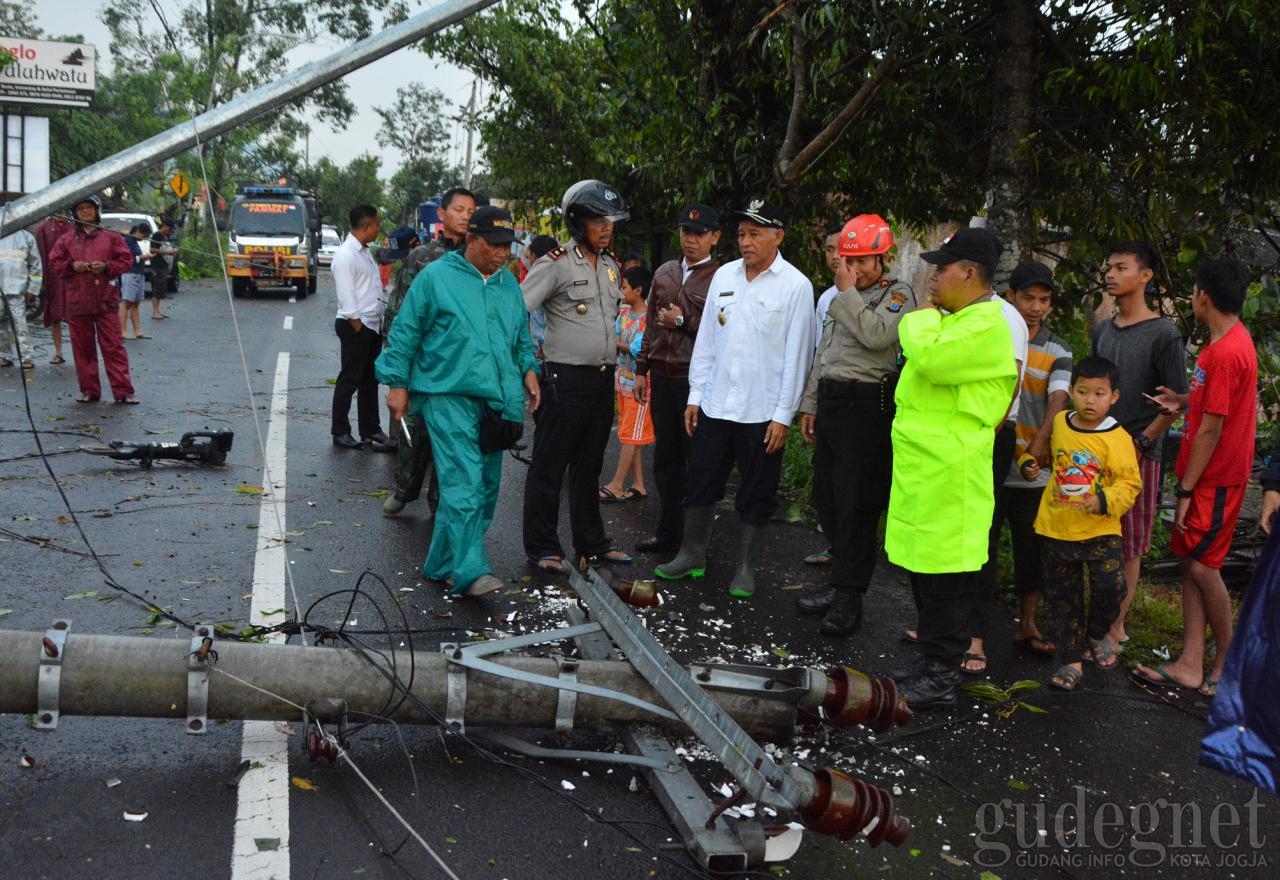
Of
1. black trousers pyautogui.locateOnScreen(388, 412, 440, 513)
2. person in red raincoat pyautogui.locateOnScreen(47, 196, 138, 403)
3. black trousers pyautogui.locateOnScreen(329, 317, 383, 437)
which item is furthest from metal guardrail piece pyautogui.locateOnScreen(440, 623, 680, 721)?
person in red raincoat pyautogui.locateOnScreen(47, 196, 138, 403)

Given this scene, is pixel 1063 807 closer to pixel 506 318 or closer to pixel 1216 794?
pixel 1216 794

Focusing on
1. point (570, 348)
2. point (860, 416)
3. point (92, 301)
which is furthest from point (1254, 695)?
point (92, 301)

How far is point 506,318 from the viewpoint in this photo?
20.2ft

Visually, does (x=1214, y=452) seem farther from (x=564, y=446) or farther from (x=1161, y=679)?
(x=564, y=446)

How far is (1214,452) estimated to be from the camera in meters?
5.15

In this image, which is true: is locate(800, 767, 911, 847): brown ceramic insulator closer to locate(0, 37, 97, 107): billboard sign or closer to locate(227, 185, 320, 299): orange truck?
locate(227, 185, 320, 299): orange truck

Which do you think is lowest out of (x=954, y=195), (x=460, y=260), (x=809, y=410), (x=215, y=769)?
(x=215, y=769)

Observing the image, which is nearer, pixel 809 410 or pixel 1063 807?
pixel 1063 807

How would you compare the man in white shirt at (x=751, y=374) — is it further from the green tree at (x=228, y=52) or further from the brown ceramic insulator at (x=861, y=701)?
the green tree at (x=228, y=52)

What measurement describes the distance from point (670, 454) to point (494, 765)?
3.32 metres

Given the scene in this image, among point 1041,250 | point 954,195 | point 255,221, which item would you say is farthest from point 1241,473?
point 255,221

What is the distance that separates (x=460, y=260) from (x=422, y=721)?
109 inches

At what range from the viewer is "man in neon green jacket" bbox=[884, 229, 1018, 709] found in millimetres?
4730

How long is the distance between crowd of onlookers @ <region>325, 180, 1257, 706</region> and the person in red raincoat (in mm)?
5399
